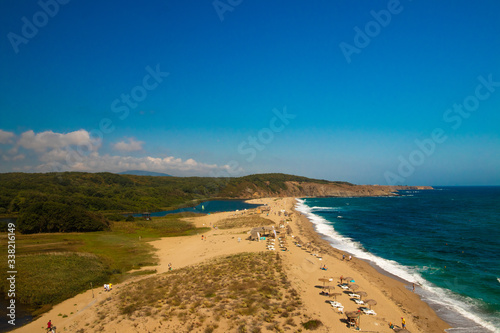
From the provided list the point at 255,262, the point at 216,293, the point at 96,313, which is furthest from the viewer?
the point at 255,262

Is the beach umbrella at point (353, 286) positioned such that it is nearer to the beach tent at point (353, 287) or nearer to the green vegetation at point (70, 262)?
the beach tent at point (353, 287)

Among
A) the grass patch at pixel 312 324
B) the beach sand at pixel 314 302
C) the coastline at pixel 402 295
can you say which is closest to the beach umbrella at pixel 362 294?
the beach sand at pixel 314 302

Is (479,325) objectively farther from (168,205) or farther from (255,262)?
(168,205)

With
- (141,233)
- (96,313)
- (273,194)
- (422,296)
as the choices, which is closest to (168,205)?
(141,233)

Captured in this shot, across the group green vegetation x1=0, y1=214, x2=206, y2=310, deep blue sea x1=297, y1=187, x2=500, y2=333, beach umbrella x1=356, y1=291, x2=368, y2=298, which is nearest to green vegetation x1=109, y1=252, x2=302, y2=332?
beach umbrella x1=356, y1=291, x2=368, y2=298

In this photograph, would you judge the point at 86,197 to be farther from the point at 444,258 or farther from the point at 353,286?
the point at 444,258
